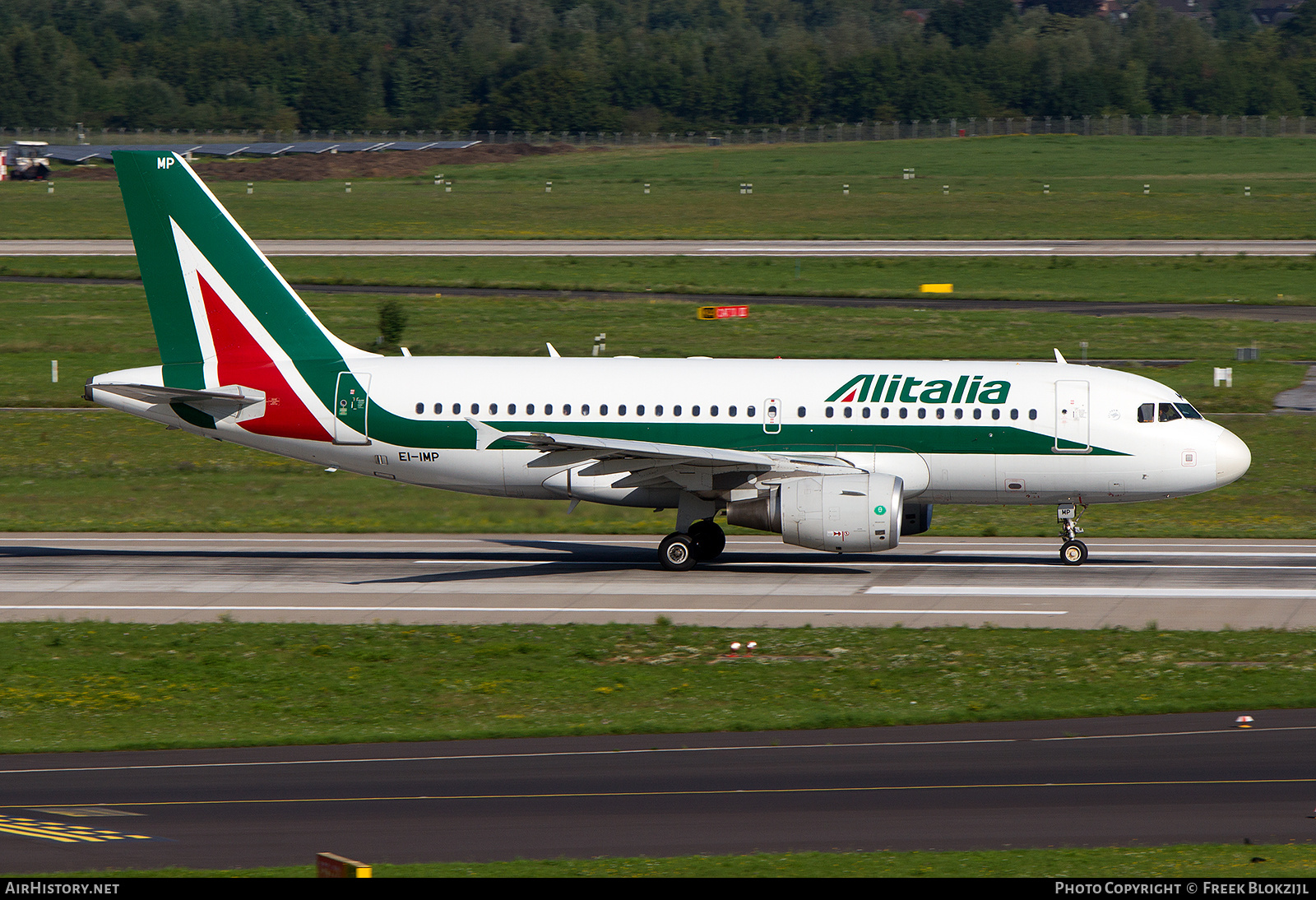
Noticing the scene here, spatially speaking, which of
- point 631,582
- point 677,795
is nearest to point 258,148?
point 631,582

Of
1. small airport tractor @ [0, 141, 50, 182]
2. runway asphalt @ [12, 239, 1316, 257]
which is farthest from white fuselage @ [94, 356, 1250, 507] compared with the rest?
small airport tractor @ [0, 141, 50, 182]

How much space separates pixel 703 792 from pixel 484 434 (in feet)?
53.8

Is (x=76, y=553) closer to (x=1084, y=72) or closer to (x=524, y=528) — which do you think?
(x=524, y=528)

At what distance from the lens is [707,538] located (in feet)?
115

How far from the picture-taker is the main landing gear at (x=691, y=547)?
1359 inches

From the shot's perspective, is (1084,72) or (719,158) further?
(1084,72)

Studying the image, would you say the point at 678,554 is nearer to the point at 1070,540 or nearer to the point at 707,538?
the point at 707,538

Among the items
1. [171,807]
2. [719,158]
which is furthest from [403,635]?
[719,158]

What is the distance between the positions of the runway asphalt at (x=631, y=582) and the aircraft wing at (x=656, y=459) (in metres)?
2.35

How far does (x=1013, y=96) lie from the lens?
19075 centimetres

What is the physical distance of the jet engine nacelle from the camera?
32.0m

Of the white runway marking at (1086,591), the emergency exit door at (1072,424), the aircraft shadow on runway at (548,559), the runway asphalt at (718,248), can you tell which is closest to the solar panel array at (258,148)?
the runway asphalt at (718,248)

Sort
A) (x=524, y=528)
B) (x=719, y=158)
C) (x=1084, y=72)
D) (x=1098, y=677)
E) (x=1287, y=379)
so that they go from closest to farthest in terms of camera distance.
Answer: (x=1098, y=677) → (x=524, y=528) → (x=1287, y=379) → (x=719, y=158) → (x=1084, y=72)
